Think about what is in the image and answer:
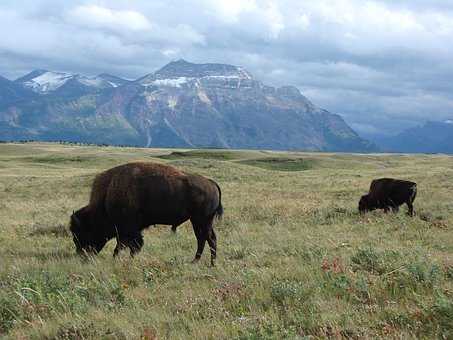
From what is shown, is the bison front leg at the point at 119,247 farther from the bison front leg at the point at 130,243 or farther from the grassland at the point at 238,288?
the grassland at the point at 238,288

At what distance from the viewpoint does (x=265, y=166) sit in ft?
254

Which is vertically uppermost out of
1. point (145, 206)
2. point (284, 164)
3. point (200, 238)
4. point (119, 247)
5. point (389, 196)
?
point (145, 206)

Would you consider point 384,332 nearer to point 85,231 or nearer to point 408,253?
point 408,253

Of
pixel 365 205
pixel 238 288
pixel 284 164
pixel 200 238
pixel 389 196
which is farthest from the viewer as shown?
pixel 284 164

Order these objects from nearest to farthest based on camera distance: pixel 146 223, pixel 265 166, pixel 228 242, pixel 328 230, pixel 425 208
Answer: pixel 146 223
pixel 228 242
pixel 328 230
pixel 425 208
pixel 265 166

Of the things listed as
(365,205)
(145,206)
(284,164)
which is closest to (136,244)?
(145,206)

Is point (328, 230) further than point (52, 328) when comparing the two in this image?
Yes

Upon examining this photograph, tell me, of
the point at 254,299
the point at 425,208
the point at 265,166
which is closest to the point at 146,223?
the point at 254,299

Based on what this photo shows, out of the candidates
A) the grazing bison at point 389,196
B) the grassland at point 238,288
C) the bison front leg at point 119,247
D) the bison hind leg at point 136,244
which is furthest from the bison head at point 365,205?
the bison front leg at point 119,247

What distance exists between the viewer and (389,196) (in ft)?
67.1

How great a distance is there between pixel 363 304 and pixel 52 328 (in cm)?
372

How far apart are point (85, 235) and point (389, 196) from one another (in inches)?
516

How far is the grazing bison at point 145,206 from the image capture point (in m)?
10.9

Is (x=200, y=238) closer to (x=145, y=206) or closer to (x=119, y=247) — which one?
(x=145, y=206)
